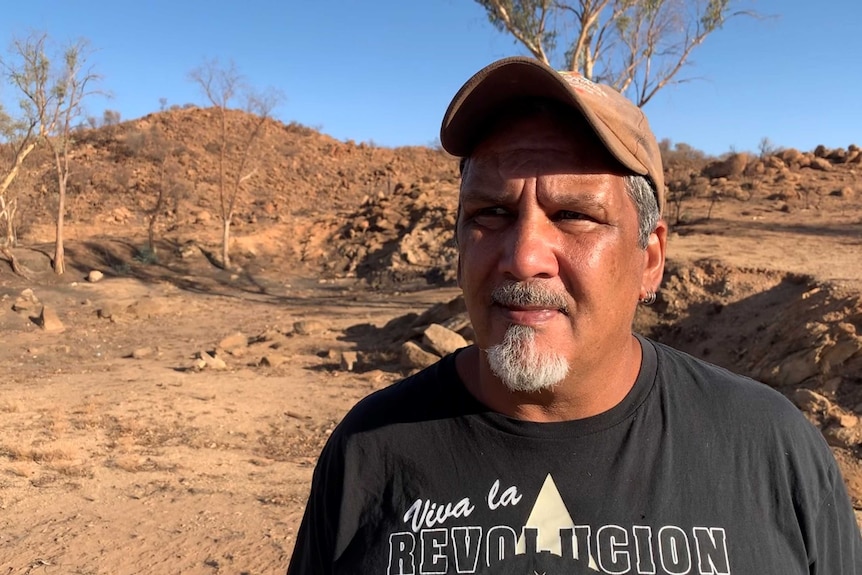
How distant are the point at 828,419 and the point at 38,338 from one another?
12.9 metres

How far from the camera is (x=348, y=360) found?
9.41 m

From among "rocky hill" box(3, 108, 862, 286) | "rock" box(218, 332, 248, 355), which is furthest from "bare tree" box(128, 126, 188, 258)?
"rock" box(218, 332, 248, 355)

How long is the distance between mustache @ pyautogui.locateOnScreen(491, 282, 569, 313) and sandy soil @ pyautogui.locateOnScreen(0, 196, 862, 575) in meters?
3.09

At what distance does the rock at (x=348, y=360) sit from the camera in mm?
9328

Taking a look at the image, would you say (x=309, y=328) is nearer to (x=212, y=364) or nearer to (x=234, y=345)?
(x=234, y=345)

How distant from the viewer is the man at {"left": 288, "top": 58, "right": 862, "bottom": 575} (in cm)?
110

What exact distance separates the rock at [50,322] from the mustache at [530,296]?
1380 centimetres

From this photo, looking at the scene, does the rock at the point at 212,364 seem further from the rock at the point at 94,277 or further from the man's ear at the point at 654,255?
the rock at the point at 94,277

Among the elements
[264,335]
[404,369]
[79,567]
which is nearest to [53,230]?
[264,335]

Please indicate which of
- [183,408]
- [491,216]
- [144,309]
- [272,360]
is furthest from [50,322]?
[491,216]

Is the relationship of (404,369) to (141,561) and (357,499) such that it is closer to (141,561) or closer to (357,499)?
(141,561)

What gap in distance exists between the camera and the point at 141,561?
3.71 m

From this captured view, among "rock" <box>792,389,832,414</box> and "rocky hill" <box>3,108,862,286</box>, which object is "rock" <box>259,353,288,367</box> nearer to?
"rock" <box>792,389,832,414</box>

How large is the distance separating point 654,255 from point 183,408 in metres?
6.82
